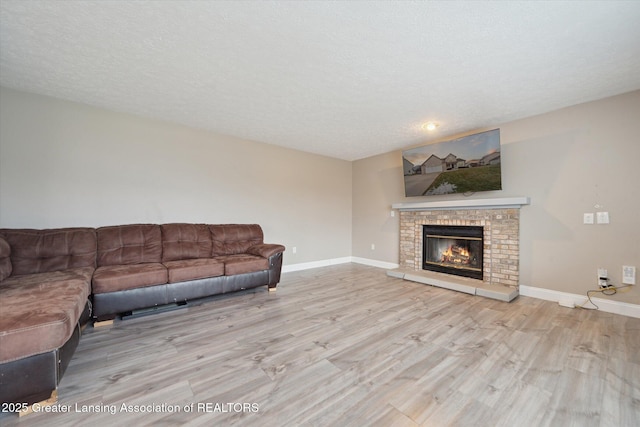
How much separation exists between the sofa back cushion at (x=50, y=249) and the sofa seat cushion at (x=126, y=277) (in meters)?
0.29

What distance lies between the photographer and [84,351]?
197cm

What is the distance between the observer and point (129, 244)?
3107mm

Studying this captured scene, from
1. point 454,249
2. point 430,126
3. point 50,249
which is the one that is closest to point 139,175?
point 50,249

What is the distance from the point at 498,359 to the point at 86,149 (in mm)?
4894

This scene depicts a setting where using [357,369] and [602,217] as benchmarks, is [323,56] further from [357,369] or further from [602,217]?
[602,217]

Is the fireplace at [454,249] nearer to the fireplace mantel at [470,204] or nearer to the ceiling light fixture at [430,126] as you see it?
the fireplace mantel at [470,204]

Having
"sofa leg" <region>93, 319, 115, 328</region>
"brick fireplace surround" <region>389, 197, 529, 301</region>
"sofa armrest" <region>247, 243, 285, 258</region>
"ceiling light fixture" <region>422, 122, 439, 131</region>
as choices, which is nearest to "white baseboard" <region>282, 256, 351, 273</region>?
"sofa armrest" <region>247, 243, 285, 258</region>

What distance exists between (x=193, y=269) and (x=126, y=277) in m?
0.62

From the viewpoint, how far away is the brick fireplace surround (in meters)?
3.43

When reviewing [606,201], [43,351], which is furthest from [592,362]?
[43,351]

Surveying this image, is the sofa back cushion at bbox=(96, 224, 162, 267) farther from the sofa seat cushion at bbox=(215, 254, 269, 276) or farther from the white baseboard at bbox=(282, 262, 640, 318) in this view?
the white baseboard at bbox=(282, 262, 640, 318)

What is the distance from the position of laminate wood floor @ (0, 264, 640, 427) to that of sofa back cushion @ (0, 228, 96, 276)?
975 mm

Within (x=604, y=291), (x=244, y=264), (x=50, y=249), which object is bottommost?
(x=604, y=291)

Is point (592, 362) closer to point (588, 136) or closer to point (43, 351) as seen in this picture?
point (588, 136)
